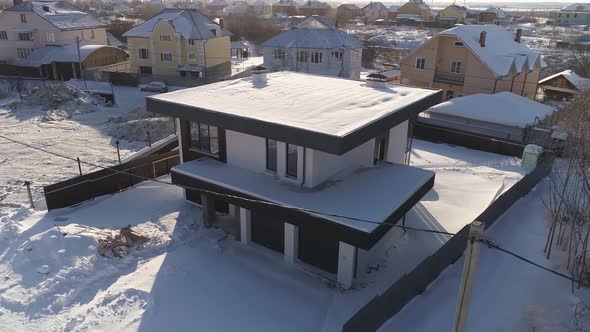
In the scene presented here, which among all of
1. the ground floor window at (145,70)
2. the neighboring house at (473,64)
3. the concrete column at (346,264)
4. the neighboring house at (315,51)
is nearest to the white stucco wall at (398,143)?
the concrete column at (346,264)

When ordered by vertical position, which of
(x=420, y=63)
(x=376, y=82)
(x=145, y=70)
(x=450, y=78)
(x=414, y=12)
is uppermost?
(x=414, y=12)

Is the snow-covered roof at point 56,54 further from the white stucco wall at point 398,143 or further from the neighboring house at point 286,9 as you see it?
the neighboring house at point 286,9

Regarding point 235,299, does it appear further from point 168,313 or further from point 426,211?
point 426,211

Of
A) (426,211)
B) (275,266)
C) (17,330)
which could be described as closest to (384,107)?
(426,211)

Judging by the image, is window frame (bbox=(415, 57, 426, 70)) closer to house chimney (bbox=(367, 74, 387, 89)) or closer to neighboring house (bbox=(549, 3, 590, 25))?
house chimney (bbox=(367, 74, 387, 89))

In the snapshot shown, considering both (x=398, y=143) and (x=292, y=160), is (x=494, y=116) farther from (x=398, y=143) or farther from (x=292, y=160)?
(x=292, y=160)

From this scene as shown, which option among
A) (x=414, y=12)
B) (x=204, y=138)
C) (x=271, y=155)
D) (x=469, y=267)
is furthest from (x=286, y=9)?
(x=469, y=267)
